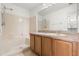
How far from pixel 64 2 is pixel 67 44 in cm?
57

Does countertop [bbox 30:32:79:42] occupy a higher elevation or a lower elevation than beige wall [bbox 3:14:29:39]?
lower

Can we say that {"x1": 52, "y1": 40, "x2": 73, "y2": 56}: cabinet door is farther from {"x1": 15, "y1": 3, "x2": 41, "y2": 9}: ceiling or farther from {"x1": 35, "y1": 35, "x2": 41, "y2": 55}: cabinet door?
{"x1": 15, "y1": 3, "x2": 41, "y2": 9}: ceiling

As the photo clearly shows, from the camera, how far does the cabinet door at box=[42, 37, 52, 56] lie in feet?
4.75

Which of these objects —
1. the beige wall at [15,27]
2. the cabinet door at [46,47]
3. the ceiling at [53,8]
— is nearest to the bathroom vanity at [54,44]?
the cabinet door at [46,47]

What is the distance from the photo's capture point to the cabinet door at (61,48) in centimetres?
128

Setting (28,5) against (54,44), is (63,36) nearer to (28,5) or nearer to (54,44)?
(54,44)

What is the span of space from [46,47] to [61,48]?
22 cm

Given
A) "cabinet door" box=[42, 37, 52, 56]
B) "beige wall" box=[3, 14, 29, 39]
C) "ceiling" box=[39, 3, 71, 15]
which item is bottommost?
"cabinet door" box=[42, 37, 52, 56]

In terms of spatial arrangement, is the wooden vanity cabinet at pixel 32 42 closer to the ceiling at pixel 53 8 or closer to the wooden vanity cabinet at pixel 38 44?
the wooden vanity cabinet at pixel 38 44

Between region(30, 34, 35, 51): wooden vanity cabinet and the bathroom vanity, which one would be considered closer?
the bathroom vanity

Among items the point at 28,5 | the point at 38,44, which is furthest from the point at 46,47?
the point at 28,5

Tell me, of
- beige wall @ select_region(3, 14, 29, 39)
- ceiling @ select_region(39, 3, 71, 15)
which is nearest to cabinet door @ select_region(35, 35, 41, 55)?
beige wall @ select_region(3, 14, 29, 39)

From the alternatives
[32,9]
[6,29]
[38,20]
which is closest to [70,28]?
[38,20]

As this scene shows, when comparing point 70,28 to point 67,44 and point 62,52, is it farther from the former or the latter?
point 62,52
